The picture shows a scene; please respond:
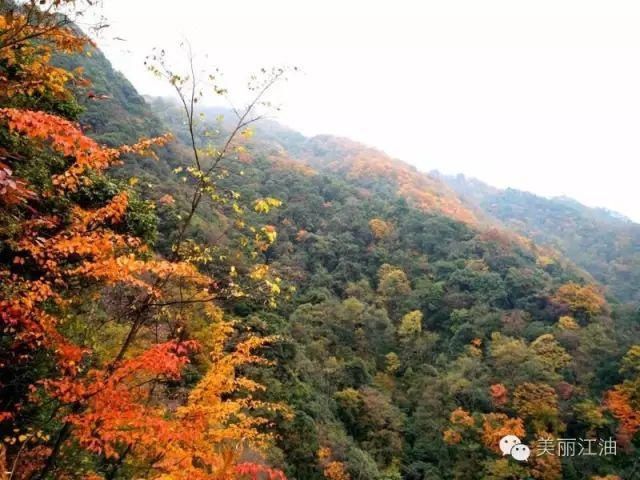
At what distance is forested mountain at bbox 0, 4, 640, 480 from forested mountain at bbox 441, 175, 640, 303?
66.4 feet

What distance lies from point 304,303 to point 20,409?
35.3m

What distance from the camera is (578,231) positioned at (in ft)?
358

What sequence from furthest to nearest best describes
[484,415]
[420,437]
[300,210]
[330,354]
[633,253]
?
[633,253], [300,210], [330,354], [420,437], [484,415]

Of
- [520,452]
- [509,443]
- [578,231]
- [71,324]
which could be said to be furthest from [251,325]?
[578,231]

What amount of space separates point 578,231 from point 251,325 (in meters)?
106

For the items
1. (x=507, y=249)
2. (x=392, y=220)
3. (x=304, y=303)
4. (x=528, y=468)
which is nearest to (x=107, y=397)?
(x=528, y=468)

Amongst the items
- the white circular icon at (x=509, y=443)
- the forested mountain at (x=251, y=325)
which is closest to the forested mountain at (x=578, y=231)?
the forested mountain at (x=251, y=325)

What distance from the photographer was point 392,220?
63.0 metres

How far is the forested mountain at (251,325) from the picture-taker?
636cm

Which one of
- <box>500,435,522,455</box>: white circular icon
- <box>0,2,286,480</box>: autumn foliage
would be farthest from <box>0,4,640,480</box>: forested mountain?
<box>500,435,522,455</box>: white circular icon

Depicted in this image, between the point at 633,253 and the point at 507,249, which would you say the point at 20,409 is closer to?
the point at 507,249

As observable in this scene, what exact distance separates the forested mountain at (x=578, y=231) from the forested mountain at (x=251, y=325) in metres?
20.2

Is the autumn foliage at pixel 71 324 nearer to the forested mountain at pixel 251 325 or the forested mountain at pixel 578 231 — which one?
the forested mountain at pixel 251 325

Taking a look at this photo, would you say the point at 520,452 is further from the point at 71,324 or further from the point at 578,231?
the point at 578,231
